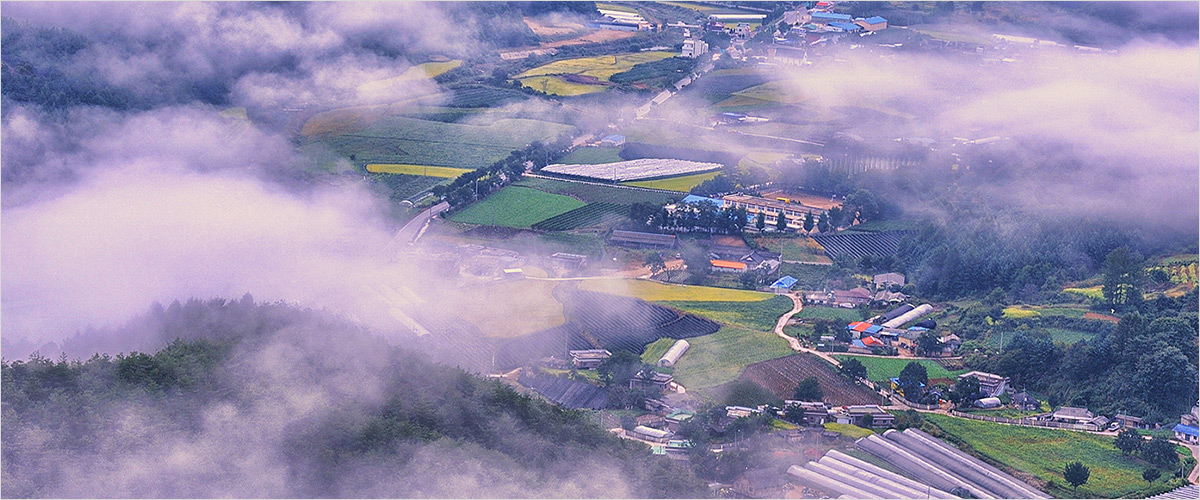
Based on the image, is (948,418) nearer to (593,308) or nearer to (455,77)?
(593,308)

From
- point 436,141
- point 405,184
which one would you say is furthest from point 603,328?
point 436,141

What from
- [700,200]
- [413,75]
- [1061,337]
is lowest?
[700,200]

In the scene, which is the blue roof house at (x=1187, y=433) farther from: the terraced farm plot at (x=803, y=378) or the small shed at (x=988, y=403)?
the terraced farm plot at (x=803, y=378)

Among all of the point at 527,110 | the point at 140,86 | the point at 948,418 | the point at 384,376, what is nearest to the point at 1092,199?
the point at 948,418

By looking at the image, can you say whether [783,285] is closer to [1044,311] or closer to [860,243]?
[860,243]

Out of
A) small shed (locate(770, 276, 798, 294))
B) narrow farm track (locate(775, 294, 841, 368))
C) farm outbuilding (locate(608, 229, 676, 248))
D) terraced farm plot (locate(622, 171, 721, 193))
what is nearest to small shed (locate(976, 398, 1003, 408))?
narrow farm track (locate(775, 294, 841, 368))

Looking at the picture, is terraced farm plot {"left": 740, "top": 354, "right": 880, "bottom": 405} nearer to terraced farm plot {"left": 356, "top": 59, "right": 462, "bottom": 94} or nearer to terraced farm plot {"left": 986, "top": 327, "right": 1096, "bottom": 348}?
terraced farm plot {"left": 986, "top": 327, "right": 1096, "bottom": 348}

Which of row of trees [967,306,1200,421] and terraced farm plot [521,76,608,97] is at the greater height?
row of trees [967,306,1200,421]

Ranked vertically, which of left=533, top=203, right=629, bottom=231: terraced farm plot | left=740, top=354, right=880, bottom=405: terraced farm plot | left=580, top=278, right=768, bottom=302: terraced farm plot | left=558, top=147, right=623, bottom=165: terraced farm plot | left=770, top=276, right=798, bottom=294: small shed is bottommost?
left=558, top=147, right=623, bottom=165: terraced farm plot
